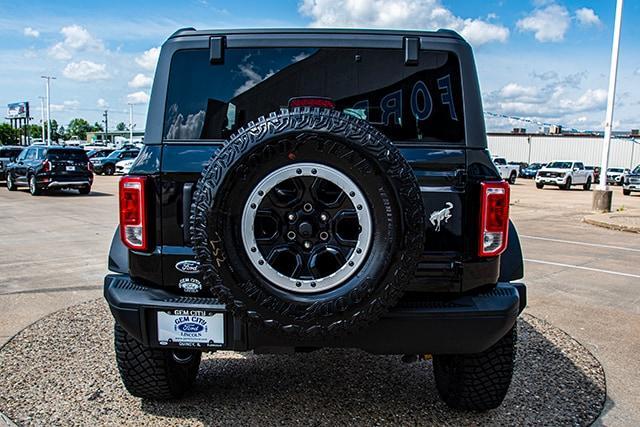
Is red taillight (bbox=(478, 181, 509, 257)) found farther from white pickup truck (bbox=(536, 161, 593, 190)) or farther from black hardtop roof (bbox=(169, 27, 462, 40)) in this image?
white pickup truck (bbox=(536, 161, 593, 190))

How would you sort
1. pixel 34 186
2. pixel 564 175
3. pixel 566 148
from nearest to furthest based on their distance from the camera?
1. pixel 34 186
2. pixel 564 175
3. pixel 566 148

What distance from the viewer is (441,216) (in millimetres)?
2807

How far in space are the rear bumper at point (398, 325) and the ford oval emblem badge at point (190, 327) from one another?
0.29 ft

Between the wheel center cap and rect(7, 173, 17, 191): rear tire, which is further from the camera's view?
rect(7, 173, 17, 191): rear tire

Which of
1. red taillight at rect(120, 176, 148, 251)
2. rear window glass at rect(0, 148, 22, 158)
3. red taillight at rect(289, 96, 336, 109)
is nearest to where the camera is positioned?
red taillight at rect(120, 176, 148, 251)

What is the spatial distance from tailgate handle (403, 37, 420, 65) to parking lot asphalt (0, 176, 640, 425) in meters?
2.41

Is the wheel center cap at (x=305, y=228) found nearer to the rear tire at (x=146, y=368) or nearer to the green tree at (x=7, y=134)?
the rear tire at (x=146, y=368)

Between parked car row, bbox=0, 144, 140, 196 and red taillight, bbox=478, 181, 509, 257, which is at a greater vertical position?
red taillight, bbox=478, 181, 509, 257

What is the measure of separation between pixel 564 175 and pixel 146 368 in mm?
33646

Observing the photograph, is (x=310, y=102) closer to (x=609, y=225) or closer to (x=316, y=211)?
(x=316, y=211)

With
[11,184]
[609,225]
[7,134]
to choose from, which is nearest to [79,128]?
[7,134]

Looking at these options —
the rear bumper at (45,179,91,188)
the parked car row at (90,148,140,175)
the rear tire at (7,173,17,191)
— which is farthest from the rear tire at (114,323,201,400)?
the parked car row at (90,148,140,175)

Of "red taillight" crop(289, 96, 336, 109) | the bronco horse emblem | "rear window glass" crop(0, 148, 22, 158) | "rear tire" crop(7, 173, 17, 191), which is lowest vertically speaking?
"rear tire" crop(7, 173, 17, 191)

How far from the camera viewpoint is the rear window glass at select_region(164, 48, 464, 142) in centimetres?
297
